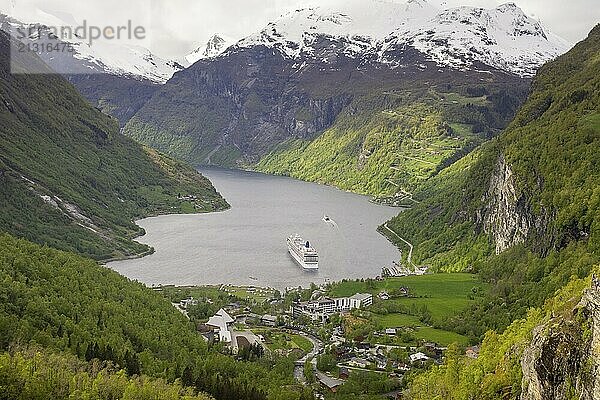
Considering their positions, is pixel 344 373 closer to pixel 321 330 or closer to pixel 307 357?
pixel 307 357

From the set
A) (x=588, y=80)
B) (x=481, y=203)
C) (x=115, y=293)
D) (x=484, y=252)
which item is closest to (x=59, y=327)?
(x=115, y=293)

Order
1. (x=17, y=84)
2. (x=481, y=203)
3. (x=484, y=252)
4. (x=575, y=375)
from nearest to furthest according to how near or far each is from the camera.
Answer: (x=575, y=375), (x=484, y=252), (x=481, y=203), (x=17, y=84)

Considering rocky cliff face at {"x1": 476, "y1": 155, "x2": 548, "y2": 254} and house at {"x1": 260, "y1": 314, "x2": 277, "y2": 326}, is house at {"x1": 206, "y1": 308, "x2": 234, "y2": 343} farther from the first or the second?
rocky cliff face at {"x1": 476, "y1": 155, "x2": 548, "y2": 254}

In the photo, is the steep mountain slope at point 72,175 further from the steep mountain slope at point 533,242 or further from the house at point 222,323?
the steep mountain slope at point 533,242

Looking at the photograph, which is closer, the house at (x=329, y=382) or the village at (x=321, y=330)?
the house at (x=329, y=382)

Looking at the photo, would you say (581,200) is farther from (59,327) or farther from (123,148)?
(123,148)

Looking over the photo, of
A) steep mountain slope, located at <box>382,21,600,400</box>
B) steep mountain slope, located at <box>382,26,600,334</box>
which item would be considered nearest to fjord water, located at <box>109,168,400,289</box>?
steep mountain slope, located at <box>382,26,600,334</box>

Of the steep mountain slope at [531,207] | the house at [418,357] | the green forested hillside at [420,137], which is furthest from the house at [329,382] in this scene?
the green forested hillside at [420,137]
